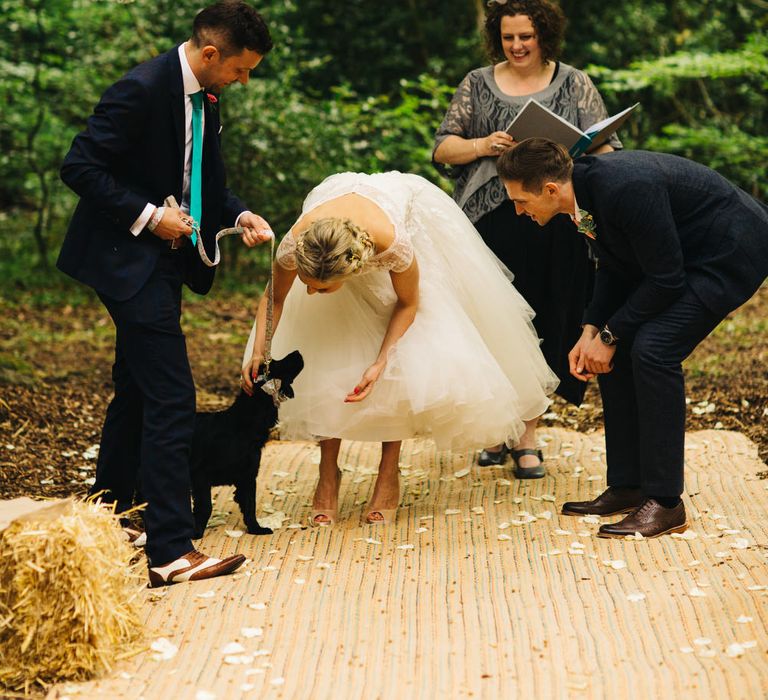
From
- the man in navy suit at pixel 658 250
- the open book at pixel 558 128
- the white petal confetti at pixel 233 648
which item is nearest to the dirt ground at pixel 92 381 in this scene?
the man in navy suit at pixel 658 250

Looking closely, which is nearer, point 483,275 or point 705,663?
point 705,663

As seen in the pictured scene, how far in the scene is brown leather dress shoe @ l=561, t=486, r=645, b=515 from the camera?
4137mm

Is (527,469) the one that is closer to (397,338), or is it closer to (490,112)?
(397,338)

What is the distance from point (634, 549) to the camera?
3.68m

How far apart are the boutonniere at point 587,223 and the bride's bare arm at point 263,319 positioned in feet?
3.69

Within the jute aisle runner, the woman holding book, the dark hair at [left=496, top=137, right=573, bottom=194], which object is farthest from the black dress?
the dark hair at [left=496, top=137, right=573, bottom=194]

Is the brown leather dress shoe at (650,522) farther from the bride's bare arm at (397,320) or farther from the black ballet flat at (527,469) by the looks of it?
the bride's bare arm at (397,320)

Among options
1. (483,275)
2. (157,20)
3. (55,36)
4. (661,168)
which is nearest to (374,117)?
(157,20)

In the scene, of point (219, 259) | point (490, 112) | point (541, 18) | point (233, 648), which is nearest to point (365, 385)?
point (219, 259)

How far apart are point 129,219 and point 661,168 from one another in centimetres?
187

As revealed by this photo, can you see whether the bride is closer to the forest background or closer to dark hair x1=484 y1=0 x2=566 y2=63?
dark hair x1=484 y1=0 x2=566 y2=63

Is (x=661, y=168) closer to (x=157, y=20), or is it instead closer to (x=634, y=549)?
(x=634, y=549)

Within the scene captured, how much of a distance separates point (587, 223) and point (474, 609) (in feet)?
4.77

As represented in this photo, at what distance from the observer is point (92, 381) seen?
683 cm
